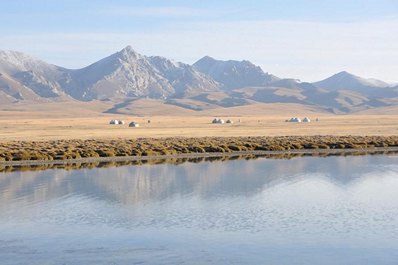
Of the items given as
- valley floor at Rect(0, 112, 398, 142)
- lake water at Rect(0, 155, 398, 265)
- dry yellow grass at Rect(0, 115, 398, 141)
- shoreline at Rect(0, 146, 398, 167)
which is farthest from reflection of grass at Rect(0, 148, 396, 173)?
dry yellow grass at Rect(0, 115, 398, 141)

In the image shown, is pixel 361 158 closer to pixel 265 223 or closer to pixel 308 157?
pixel 308 157

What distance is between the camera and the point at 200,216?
26.0 m

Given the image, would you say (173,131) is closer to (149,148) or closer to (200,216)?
(149,148)

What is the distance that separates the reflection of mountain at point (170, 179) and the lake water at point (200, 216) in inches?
2.6

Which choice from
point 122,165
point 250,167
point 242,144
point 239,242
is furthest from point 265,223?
point 242,144

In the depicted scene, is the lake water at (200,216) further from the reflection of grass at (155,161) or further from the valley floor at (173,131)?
the valley floor at (173,131)

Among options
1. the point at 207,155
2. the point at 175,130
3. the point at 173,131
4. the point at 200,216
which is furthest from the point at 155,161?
the point at 175,130

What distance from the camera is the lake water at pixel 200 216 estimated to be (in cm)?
1977

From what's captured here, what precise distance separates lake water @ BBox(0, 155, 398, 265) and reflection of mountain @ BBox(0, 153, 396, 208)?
0.21ft

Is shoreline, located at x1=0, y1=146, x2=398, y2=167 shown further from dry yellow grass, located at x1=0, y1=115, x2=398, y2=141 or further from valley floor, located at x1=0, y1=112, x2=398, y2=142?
dry yellow grass, located at x1=0, y1=115, x2=398, y2=141

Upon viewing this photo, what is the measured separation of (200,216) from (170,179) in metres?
13.3

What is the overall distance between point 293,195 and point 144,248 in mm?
13259

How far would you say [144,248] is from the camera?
2053cm

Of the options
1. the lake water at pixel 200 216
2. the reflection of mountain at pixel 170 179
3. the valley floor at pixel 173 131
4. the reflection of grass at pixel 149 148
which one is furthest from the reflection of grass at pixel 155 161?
the valley floor at pixel 173 131
